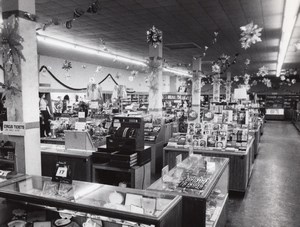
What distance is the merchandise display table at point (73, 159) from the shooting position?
4.83 metres

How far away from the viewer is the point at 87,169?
15.8ft

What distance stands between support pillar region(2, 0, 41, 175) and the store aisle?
3.27m

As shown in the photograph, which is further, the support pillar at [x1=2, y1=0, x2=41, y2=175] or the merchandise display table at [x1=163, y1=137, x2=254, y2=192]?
the merchandise display table at [x1=163, y1=137, x2=254, y2=192]

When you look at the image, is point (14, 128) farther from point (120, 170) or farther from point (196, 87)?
point (196, 87)

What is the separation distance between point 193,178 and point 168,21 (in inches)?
244

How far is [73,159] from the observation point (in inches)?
196

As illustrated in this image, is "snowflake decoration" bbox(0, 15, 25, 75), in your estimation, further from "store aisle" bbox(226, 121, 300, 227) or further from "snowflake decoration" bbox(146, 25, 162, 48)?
"snowflake decoration" bbox(146, 25, 162, 48)

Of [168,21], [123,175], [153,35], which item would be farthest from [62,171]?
[168,21]

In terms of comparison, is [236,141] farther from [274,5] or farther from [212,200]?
[274,5]

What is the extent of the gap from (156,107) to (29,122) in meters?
7.60

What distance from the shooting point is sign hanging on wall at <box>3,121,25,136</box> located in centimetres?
323

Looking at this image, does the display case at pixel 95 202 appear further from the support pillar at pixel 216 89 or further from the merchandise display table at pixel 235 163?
the support pillar at pixel 216 89

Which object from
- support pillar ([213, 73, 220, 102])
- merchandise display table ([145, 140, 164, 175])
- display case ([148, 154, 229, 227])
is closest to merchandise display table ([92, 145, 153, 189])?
display case ([148, 154, 229, 227])

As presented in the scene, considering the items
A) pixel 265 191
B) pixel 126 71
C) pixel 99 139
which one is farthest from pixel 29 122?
pixel 126 71
